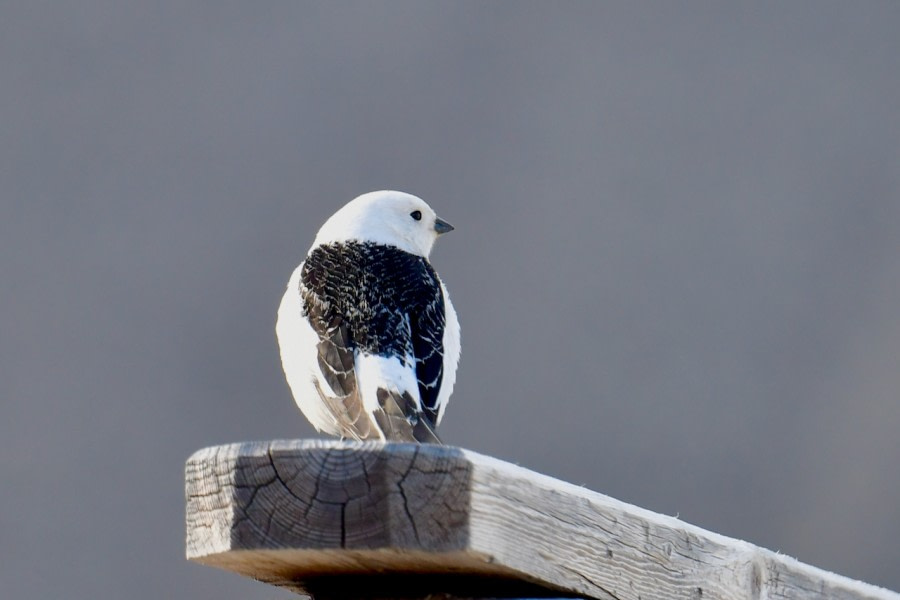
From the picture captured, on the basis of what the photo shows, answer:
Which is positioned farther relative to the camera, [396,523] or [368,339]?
[368,339]

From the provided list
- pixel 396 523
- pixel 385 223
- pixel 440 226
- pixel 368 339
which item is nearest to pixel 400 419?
pixel 368 339

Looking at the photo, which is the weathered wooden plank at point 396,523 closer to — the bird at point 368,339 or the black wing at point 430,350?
the bird at point 368,339

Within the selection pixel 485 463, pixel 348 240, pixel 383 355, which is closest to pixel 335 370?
pixel 383 355

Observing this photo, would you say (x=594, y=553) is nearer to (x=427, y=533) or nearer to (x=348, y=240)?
(x=427, y=533)

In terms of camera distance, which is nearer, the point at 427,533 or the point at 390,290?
the point at 427,533

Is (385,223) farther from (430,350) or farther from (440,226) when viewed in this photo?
(430,350)

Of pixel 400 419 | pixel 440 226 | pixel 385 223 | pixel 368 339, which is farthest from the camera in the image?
pixel 440 226

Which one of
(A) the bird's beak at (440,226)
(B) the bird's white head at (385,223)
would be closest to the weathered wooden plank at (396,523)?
(B) the bird's white head at (385,223)
